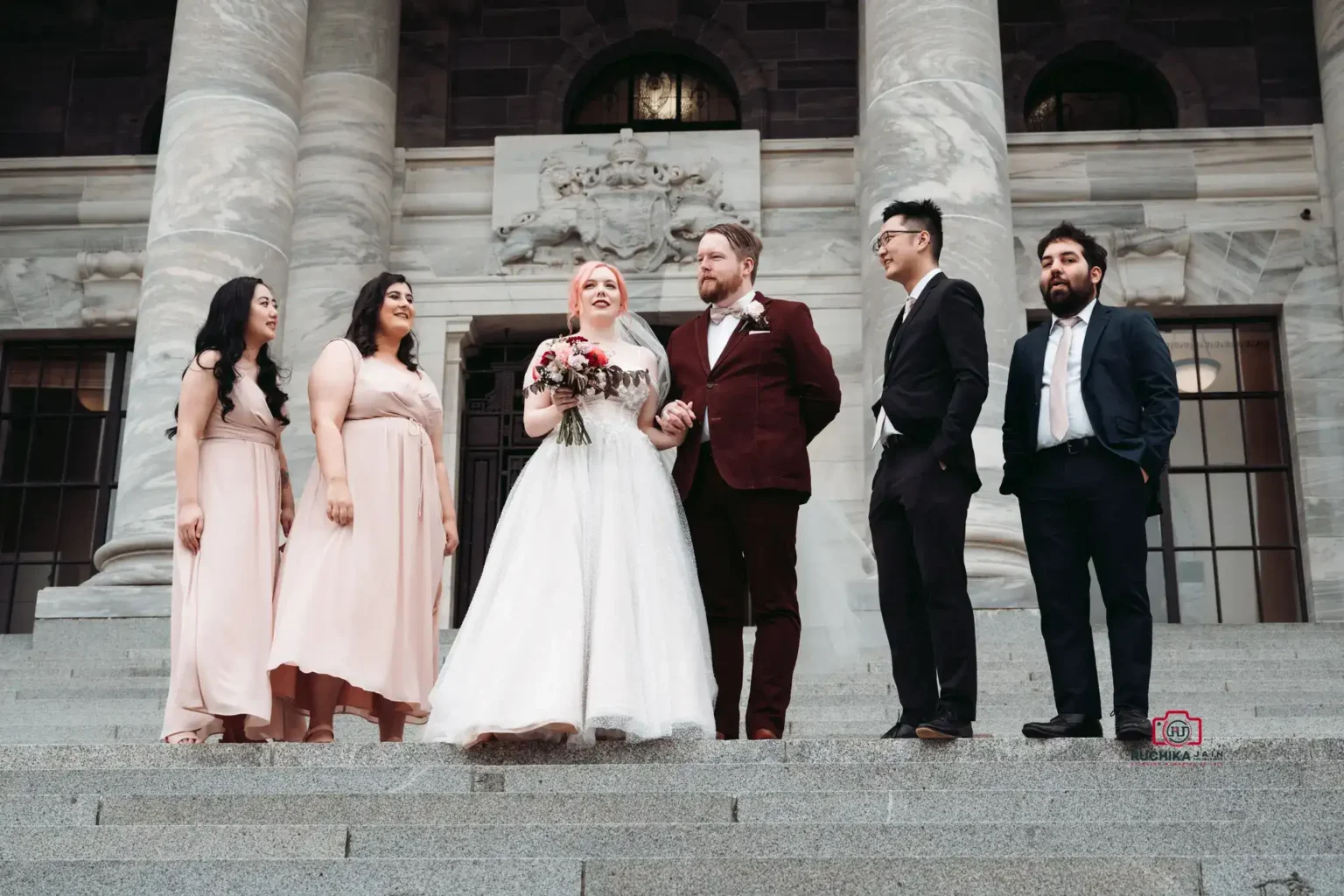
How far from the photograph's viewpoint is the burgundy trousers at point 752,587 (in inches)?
258

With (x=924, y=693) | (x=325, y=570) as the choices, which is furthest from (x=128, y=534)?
(x=924, y=693)

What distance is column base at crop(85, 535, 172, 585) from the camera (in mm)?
12359

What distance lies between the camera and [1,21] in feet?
59.5

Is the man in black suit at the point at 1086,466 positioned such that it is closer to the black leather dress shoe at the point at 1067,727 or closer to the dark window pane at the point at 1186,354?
the black leather dress shoe at the point at 1067,727

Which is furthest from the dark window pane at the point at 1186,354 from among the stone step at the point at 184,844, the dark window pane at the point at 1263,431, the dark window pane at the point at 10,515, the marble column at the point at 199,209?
the stone step at the point at 184,844

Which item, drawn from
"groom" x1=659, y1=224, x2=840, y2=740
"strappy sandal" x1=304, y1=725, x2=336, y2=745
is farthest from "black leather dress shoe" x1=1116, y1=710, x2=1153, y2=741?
"strappy sandal" x1=304, y1=725, x2=336, y2=745

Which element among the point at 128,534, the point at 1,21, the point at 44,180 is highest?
the point at 1,21

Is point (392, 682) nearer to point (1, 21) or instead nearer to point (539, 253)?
point (539, 253)

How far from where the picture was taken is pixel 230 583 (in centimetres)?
723

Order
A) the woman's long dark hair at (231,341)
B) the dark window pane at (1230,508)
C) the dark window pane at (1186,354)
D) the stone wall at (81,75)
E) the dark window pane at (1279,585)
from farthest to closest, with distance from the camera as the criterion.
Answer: the stone wall at (81,75) < the dark window pane at (1186,354) < the dark window pane at (1230,508) < the dark window pane at (1279,585) < the woman's long dark hair at (231,341)

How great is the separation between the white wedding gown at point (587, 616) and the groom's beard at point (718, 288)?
652 mm

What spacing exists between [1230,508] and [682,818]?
12.0m

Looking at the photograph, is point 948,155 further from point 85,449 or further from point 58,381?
point 58,381

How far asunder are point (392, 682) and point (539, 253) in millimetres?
9339
